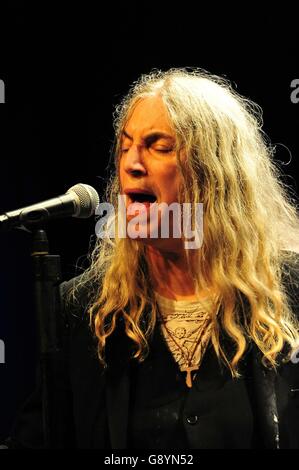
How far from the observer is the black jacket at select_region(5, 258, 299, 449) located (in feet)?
5.29

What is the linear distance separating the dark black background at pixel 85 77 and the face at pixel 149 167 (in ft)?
2.71

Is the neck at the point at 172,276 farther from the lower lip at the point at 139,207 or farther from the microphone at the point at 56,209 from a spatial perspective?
the microphone at the point at 56,209

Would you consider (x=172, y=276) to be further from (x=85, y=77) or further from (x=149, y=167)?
(x=85, y=77)

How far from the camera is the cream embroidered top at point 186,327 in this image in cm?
173

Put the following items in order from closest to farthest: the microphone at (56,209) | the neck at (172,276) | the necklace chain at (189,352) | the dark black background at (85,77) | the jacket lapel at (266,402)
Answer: the microphone at (56,209) < the jacket lapel at (266,402) < the necklace chain at (189,352) < the neck at (172,276) < the dark black background at (85,77)

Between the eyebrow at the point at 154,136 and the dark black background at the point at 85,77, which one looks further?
the dark black background at the point at 85,77

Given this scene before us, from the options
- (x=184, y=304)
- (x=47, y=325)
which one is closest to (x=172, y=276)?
(x=184, y=304)

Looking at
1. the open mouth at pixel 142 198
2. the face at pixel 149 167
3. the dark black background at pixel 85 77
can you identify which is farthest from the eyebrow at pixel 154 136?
the dark black background at pixel 85 77

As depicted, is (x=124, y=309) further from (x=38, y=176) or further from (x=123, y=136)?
(x=38, y=176)

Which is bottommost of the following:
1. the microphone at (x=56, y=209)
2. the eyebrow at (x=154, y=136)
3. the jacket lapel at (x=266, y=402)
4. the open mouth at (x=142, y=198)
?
the jacket lapel at (x=266, y=402)

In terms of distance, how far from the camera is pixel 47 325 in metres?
1.38

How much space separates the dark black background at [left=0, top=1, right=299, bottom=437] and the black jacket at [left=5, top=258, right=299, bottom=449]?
82cm

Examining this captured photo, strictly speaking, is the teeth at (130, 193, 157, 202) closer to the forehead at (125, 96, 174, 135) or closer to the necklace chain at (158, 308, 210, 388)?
the forehead at (125, 96, 174, 135)

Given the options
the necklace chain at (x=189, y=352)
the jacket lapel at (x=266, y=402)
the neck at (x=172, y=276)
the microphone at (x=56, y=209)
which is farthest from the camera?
the neck at (x=172, y=276)
